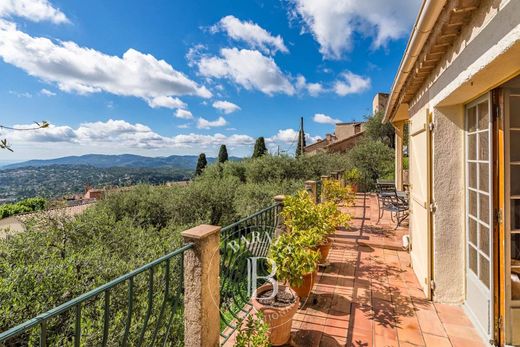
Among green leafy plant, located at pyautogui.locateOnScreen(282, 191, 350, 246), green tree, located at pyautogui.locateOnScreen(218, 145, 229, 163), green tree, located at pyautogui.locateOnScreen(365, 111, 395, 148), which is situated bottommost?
green leafy plant, located at pyautogui.locateOnScreen(282, 191, 350, 246)

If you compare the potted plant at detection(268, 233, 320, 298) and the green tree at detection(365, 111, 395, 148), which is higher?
the green tree at detection(365, 111, 395, 148)

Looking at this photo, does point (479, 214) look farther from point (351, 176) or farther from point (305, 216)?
point (351, 176)

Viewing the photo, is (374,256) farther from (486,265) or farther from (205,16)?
(205,16)

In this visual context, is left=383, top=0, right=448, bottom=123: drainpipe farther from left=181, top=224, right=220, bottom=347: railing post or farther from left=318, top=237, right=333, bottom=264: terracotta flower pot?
left=318, top=237, right=333, bottom=264: terracotta flower pot

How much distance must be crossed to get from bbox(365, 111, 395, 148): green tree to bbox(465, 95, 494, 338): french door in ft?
60.5

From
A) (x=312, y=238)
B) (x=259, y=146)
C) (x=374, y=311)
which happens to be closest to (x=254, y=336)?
(x=312, y=238)

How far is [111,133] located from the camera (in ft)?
108

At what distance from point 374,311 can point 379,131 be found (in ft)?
65.1

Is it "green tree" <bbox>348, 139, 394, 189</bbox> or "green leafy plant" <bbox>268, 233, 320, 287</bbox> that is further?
"green tree" <bbox>348, 139, 394, 189</bbox>

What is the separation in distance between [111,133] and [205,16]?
28.3m

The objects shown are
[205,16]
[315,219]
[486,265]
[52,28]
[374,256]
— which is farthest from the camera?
[205,16]

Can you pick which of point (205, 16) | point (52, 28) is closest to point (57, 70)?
point (52, 28)

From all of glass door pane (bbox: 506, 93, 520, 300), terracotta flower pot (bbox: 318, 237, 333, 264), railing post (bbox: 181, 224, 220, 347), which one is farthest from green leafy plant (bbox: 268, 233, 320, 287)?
glass door pane (bbox: 506, 93, 520, 300)

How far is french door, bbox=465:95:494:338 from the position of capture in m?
2.29
